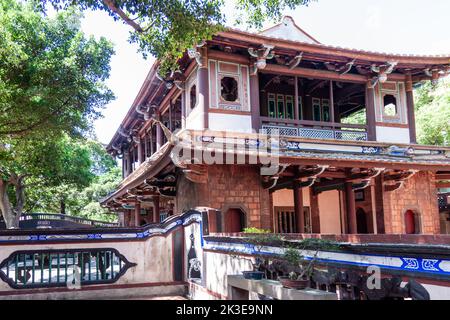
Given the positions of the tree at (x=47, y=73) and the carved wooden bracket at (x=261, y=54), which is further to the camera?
the carved wooden bracket at (x=261, y=54)

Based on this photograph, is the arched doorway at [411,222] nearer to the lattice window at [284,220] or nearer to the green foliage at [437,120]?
the lattice window at [284,220]

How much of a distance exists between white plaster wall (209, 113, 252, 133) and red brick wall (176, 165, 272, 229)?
3.52 ft

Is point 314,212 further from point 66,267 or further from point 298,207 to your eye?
point 66,267

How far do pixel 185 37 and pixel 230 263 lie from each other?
168 inches

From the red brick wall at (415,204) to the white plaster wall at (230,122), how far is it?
527 cm

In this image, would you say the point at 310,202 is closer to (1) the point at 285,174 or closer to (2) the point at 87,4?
(1) the point at 285,174

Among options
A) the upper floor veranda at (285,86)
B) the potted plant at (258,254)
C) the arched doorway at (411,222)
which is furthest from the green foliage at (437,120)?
the potted plant at (258,254)

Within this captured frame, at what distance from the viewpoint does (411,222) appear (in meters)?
14.3

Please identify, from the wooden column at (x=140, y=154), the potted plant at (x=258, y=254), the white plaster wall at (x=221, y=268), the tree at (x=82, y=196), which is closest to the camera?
the potted plant at (x=258, y=254)

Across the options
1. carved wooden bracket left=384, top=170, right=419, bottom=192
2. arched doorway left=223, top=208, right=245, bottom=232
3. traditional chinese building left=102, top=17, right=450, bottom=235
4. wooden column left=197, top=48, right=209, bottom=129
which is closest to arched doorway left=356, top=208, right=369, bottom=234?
traditional chinese building left=102, top=17, right=450, bottom=235

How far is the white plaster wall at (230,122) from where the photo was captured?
462 inches

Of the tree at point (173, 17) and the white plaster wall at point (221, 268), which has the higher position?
the tree at point (173, 17)

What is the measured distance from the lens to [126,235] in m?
8.72
